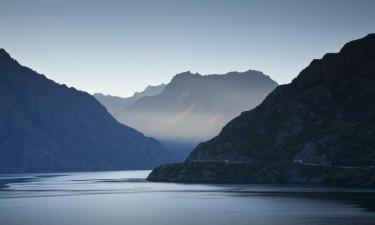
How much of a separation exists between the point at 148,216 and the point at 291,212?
44765mm

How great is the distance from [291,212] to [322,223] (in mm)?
32820

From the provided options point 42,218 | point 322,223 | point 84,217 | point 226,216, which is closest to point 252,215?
point 226,216

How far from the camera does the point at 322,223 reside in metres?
165

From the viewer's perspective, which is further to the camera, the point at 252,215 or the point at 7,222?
the point at 252,215

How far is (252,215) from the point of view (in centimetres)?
19525

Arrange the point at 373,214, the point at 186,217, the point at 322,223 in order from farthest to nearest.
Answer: the point at 186,217 → the point at 373,214 → the point at 322,223

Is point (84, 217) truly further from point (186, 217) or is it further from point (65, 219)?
point (186, 217)

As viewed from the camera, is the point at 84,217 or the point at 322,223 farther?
the point at 84,217

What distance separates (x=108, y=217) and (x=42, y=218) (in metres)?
20.0

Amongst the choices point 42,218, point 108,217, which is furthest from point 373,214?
point 42,218

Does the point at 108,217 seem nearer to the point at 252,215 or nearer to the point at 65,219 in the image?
the point at 65,219

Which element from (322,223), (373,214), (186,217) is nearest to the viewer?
(322,223)

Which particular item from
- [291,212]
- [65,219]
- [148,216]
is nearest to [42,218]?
[65,219]

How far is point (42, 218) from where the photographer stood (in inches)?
7598
